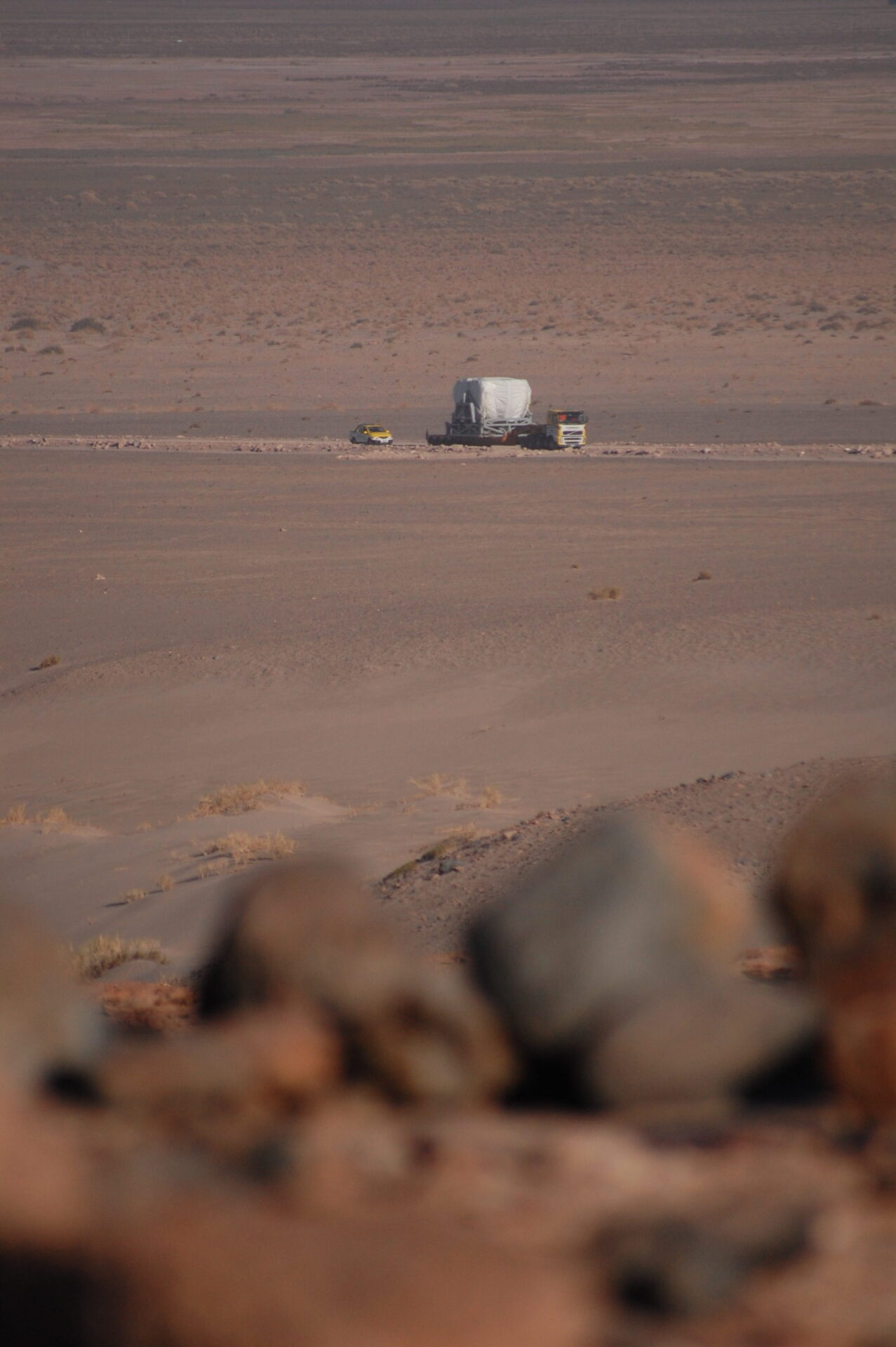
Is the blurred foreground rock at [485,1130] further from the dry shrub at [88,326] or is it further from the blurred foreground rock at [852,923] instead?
the dry shrub at [88,326]

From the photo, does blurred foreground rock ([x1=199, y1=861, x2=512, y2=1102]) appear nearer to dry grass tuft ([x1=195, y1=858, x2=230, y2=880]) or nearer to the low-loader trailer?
dry grass tuft ([x1=195, y1=858, x2=230, y2=880])

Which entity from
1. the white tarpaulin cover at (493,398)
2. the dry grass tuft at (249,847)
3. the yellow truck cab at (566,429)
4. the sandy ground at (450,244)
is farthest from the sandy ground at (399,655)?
the sandy ground at (450,244)

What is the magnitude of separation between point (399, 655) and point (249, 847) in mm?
9992

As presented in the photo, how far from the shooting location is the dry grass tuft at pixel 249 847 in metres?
13.9

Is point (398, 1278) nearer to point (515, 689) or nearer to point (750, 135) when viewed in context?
point (515, 689)

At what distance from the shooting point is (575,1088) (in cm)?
398

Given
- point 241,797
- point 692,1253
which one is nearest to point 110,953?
point 241,797

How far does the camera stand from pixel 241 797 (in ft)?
54.5

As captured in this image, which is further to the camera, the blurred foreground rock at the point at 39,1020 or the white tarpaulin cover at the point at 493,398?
the white tarpaulin cover at the point at 493,398

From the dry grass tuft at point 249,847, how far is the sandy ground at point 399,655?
6.4 inches

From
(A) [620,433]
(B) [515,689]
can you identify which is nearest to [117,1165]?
(B) [515,689]

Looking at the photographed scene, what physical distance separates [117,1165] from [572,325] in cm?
7695

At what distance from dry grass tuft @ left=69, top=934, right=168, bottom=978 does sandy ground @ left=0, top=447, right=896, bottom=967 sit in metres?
0.28

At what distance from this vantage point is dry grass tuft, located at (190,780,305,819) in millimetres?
16266
